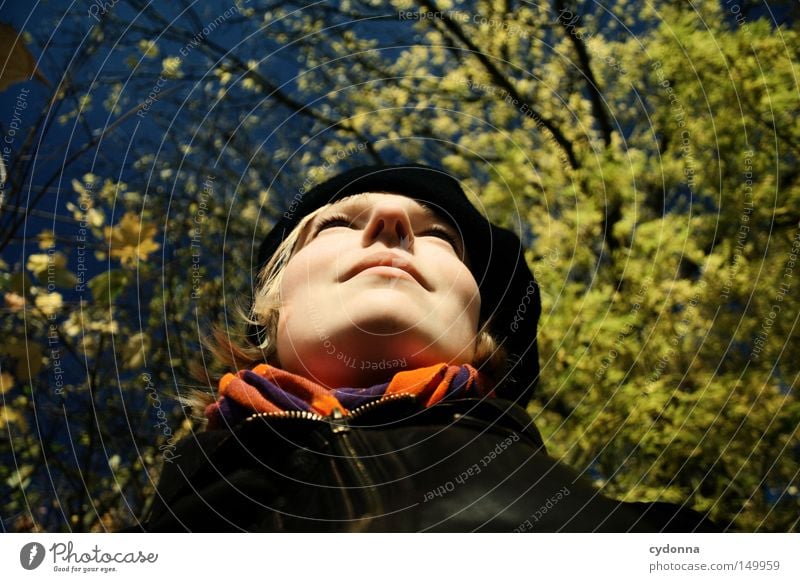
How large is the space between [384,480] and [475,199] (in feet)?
2.01

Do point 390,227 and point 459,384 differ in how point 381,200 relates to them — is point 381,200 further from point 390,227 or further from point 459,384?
point 459,384

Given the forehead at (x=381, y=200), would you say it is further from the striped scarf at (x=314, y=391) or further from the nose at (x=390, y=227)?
the striped scarf at (x=314, y=391)

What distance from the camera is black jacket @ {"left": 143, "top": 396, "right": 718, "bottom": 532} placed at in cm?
93

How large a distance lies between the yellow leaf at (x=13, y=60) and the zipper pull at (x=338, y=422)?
1.75 feet

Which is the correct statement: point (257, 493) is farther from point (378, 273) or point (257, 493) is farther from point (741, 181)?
point (741, 181)

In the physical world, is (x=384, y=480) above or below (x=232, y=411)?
below

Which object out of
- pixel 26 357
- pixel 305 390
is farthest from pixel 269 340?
pixel 26 357

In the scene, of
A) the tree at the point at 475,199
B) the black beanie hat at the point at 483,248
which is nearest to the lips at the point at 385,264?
the black beanie hat at the point at 483,248

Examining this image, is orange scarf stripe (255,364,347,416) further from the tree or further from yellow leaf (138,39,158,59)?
yellow leaf (138,39,158,59)

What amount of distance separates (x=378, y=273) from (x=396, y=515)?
0.28 m

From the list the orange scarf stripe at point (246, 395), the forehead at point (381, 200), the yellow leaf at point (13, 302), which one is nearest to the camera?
the orange scarf stripe at point (246, 395)

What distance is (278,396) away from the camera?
92 centimetres

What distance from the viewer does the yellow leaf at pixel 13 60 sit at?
100cm

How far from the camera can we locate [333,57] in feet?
4.59
